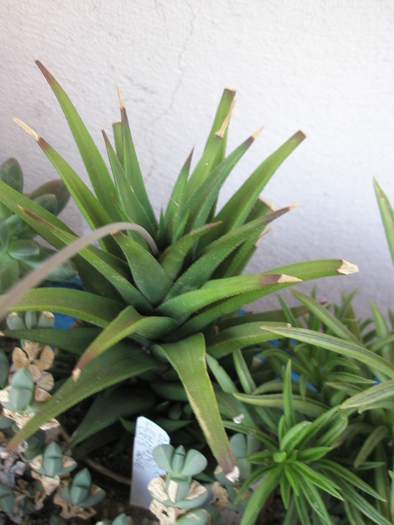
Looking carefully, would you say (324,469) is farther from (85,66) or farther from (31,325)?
(85,66)

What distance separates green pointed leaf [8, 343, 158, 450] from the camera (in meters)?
0.49

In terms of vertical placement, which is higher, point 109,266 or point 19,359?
point 109,266

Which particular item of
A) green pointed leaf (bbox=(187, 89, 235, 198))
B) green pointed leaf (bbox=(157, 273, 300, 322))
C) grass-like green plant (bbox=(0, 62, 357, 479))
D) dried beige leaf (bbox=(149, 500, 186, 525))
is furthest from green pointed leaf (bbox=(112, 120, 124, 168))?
dried beige leaf (bbox=(149, 500, 186, 525))

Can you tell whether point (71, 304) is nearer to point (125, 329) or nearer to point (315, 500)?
point (125, 329)

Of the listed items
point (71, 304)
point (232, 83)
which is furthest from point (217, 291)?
point (232, 83)

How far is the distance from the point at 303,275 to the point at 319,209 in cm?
53

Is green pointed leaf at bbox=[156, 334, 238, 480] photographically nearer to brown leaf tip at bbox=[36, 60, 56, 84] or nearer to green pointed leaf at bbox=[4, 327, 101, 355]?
green pointed leaf at bbox=[4, 327, 101, 355]

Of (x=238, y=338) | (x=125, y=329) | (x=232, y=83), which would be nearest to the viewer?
(x=125, y=329)

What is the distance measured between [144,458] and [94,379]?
0.50ft

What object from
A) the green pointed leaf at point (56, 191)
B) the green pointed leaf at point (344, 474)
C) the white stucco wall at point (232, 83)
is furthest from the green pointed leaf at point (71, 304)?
the white stucco wall at point (232, 83)

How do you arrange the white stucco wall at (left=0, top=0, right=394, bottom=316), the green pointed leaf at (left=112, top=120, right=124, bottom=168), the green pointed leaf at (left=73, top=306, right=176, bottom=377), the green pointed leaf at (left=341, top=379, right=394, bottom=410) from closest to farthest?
the green pointed leaf at (left=73, top=306, right=176, bottom=377)
the green pointed leaf at (left=341, top=379, right=394, bottom=410)
the green pointed leaf at (left=112, top=120, right=124, bottom=168)
the white stucco wall at (left=0, top=0, right=394, bottom=316)

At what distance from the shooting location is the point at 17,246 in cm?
61

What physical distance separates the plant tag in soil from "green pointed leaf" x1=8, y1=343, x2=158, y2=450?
68mm

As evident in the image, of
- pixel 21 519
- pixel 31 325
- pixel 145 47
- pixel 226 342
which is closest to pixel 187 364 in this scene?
pixel 226 342
